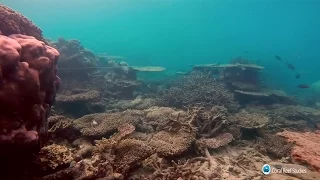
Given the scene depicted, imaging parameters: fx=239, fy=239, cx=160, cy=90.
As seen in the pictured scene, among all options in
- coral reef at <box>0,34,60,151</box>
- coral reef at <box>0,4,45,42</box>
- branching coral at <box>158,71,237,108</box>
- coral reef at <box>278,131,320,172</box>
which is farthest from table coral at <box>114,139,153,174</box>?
branching coral at <box>158,71,237,108</box>

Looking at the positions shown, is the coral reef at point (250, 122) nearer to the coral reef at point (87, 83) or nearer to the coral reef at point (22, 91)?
the coral reef at point (87, 83)

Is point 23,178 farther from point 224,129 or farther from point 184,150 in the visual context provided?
point 224,129

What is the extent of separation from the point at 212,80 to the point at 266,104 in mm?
3510

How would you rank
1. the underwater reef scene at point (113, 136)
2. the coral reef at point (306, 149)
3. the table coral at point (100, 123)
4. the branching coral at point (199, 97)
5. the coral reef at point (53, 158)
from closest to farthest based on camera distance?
the underwater reef scene at point (113, 136), the coral reef at point (53, 158), the coral reef at point (306, 149), the table coral at point (100, 123), the branching coral at point (199, 97)

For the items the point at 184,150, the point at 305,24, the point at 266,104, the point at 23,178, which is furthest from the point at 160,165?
the point at 305,24

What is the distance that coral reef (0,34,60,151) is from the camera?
299 cm

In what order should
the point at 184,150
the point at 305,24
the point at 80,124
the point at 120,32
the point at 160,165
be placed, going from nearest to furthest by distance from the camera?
the point at 160,165 < the point at 184,150 < the point at 80,124 < the point at 305,24 < the point at 120,32

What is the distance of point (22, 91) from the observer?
3.15m

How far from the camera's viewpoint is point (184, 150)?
17.8ft

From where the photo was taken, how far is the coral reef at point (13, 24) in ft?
15.2

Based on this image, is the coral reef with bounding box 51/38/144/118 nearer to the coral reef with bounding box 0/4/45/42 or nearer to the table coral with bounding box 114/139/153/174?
the coral reef with bounding box 0/4/45/42

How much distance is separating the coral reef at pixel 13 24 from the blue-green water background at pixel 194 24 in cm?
6894

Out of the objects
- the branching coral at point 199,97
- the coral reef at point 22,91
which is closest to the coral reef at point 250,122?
the branching coral at point 199,97

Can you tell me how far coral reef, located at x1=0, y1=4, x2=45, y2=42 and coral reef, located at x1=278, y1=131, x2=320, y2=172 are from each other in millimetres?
7057
